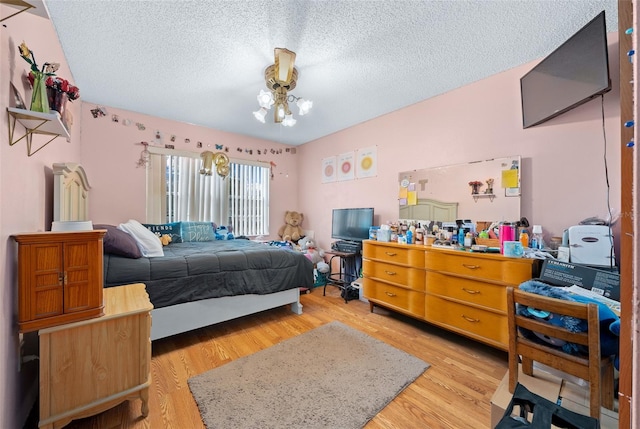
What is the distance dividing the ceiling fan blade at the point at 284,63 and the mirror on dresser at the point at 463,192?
1.80m

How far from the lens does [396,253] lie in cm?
266

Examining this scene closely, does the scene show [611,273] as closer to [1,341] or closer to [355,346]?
[355,346]

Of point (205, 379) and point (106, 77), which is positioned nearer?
point (205, 379)

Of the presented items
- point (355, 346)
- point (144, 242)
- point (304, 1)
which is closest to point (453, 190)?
point (355, 346)

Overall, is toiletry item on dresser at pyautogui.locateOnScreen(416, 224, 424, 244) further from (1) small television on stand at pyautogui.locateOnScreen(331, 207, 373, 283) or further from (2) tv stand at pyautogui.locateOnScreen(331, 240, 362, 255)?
(2) tv stand at pyautogui.locateOnScreen(331, 240, 362, 255)

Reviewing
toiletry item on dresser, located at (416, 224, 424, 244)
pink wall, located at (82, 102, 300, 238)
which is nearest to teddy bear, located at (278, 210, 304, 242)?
pink wall, located at (82, 102, 300, 238)

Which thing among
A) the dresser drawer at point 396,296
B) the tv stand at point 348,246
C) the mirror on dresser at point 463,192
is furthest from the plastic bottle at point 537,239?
the tv stand at point 348,246

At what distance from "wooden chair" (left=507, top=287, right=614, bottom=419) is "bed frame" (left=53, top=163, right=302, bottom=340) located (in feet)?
6.78

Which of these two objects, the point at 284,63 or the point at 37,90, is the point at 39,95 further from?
the point at 284,63

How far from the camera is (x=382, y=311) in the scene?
9.75 ft

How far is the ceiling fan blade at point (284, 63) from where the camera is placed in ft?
6.24

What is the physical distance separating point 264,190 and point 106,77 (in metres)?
2.55

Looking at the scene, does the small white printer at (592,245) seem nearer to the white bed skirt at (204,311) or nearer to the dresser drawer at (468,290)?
the dresser drawer at (468,290)

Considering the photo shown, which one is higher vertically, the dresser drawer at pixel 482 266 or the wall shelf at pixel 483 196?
the wall shelf at pixel 483 196
